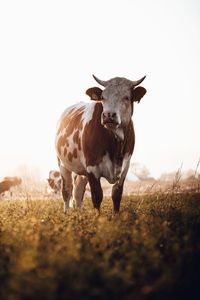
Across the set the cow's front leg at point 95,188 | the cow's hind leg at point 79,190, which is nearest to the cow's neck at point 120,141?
the cow's front leg at point 95,188

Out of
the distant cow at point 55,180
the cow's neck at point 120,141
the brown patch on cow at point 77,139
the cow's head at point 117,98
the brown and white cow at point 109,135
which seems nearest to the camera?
the cow's head at point 117,98

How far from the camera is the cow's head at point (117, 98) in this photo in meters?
6.85

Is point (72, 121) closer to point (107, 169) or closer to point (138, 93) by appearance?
point (138, 93)

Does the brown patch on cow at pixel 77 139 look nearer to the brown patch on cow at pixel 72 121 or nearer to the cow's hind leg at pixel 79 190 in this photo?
the brown patch on cow at pixel 72 121

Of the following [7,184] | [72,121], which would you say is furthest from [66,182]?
[7,184]

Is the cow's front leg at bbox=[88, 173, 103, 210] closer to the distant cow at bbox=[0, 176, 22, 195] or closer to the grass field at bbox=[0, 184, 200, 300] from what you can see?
the grass field at bbox=[0, 184, 200, 300]

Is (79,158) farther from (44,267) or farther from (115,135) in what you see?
(44,267)

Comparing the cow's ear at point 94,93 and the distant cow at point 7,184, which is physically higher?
the cow's ear at point 94,93

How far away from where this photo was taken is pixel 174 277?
262cm

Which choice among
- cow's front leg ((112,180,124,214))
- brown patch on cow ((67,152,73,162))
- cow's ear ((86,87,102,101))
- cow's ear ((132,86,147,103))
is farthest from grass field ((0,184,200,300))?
brown patch on cow ((67,152,73,162))

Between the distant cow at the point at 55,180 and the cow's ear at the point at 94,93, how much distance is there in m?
15.8

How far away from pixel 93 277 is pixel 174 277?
566 millimetres

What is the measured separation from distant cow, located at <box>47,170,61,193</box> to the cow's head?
16.2 meters

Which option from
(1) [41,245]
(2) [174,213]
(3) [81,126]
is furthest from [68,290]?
(3) [81,126]
